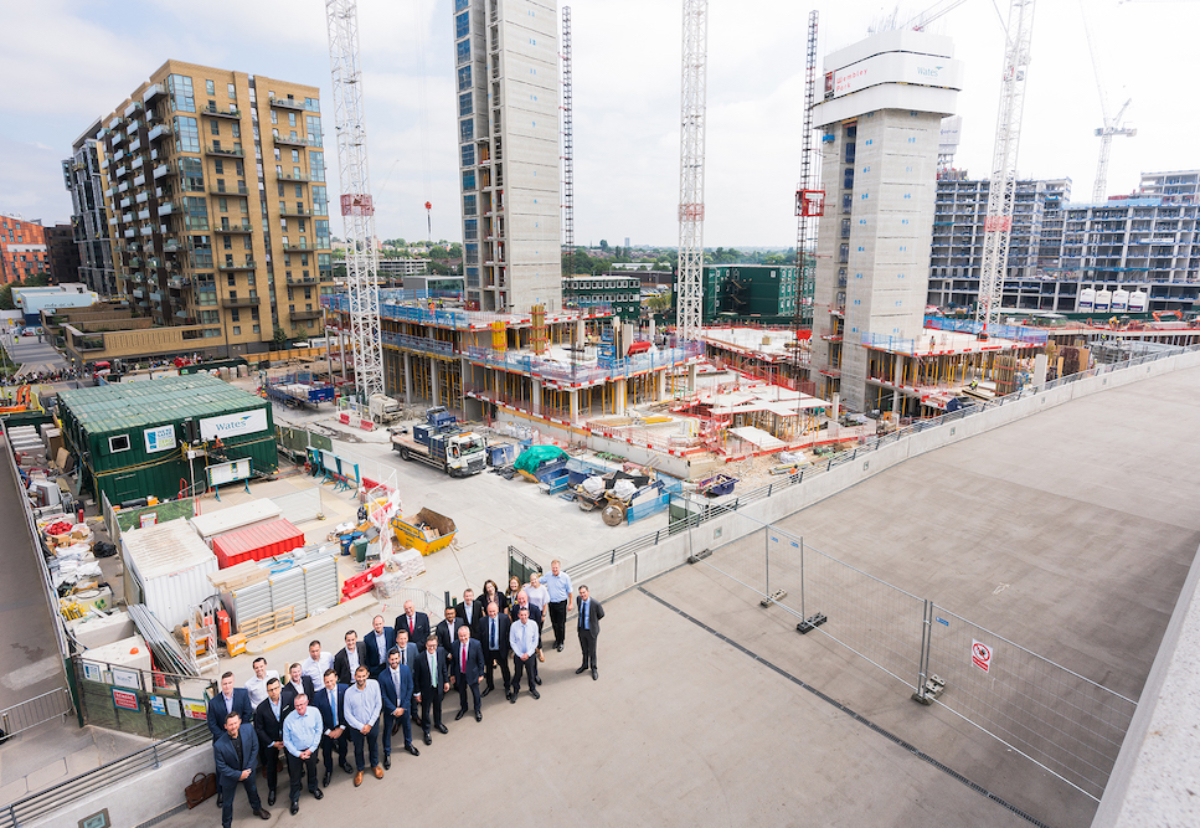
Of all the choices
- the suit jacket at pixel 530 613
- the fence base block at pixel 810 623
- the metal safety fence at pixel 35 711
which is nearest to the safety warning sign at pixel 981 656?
the fence base block at pixel 810 623

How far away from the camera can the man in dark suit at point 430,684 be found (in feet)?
29.0

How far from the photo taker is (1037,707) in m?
8.82

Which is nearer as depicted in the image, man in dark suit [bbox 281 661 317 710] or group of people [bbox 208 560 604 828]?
group of people [bbox 208 560 604 828]

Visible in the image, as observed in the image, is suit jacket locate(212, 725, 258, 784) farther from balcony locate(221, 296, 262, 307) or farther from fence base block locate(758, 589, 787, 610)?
balcony locate(221, 296, 262, 307)

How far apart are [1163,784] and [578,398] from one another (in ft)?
116

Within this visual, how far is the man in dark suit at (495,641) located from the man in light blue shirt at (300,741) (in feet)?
8.20

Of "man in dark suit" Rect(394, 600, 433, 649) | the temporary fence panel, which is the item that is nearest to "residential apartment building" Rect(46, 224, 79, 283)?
"man in dark suit" Rect(394, 600, 433, 649)

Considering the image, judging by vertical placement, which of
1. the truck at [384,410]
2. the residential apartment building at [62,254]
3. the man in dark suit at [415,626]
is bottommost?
the truck at [384,410]

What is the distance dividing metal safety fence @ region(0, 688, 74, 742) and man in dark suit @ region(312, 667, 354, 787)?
10614 millimetres

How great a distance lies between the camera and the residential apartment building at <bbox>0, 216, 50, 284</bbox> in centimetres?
14525

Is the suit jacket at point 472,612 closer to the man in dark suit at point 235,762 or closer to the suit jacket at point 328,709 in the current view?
the suit jacket at point 328,709

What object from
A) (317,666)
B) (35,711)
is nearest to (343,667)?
(317,666)

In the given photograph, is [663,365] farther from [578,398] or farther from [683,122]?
[683,122]

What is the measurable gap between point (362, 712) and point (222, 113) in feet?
228
